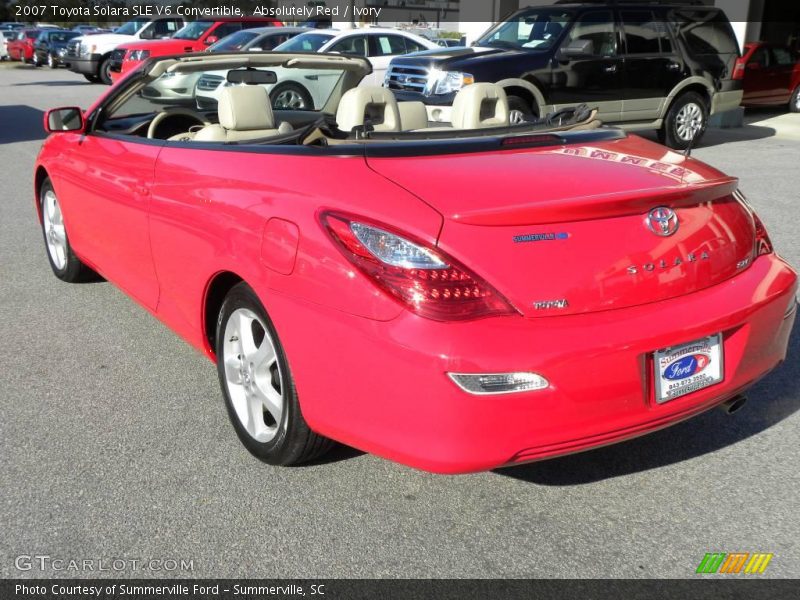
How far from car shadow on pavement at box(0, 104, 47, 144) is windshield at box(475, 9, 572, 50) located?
7593 mm

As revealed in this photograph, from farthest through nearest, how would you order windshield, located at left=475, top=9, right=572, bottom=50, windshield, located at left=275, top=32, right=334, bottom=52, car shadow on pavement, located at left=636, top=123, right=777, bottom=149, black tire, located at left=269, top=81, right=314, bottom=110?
windshield, located at left=275, top=32, right=334, bottom=52, car shadow on pavement, located at left=636, top=123, right=777, bottom=149, windshield, located at left=475, top=9, right=572, bottom=50, black tire, located at left=269, top=81, right=314, bottom=110

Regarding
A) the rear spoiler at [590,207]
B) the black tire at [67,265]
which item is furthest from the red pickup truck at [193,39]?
the rear spoiler at [590,207]

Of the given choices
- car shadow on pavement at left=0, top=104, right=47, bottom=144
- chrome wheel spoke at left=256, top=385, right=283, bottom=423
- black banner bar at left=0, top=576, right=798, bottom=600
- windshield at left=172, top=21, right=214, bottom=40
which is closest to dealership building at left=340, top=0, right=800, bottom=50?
windshield at left=172, top=21, right=214, bottom=40

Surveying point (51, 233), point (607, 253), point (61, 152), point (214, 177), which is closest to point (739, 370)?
point (607, 253)

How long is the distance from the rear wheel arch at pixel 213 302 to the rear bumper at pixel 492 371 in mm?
676

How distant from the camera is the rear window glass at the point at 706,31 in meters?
12.2

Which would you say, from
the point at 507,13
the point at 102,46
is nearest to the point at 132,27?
the point at 102,46

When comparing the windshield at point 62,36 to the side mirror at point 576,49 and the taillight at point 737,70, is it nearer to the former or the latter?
the side mirror at point 576,49

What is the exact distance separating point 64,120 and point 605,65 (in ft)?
26.9

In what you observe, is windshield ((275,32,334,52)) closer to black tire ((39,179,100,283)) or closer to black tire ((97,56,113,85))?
black tire ((97,56,113,85))

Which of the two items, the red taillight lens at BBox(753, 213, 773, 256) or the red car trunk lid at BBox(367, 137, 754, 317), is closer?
the red car trunk lid at BBox(367, 137, 754, 317)

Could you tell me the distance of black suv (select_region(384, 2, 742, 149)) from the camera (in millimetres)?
10758

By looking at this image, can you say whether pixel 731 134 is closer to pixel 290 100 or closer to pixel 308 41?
pixel 308 41

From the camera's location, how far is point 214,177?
352cm
